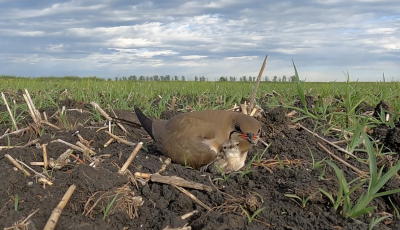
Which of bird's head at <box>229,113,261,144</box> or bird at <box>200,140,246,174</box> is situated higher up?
bird's head at <box>229,113,261,144</box>

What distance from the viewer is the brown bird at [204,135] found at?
3217mm

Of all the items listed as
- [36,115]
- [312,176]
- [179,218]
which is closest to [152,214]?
[179,218]

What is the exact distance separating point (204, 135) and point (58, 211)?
1.23 metres

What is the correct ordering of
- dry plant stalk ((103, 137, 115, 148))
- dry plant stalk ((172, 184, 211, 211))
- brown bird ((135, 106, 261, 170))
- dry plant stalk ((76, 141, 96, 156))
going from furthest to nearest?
dry plant stalk ((103, 137, 115, 148)), dry plant stalk ((76, 141, 96, 156)), brown bird ((135, 106, 261, 170)), dry plant stalk ((172, 184, 211, 211))

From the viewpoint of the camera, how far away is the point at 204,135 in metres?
3.32

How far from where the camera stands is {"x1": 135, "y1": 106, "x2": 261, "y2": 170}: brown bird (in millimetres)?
3217

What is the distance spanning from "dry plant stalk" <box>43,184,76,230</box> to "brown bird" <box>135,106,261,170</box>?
0.91m

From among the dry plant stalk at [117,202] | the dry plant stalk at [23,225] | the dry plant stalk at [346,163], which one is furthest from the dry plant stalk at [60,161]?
the dry plant stalk at [346,163]

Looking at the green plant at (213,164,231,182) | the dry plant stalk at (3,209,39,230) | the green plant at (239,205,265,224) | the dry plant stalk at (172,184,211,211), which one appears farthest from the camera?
the green plant at (213,164,231,182)

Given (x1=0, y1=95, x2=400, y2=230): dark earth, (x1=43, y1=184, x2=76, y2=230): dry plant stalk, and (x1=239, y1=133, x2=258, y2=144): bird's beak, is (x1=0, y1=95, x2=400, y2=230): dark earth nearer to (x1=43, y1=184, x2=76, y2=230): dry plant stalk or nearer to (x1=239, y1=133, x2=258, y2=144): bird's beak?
(x1=43, y1=184, x2=76, y2=230): dry plant stalk

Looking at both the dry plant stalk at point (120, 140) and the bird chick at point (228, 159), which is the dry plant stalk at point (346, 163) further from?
the dry plant stalk at point (120, 140)

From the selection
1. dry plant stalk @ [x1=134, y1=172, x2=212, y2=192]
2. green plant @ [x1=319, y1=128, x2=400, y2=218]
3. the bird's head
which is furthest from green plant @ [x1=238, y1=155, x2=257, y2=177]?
green plant @ [x1=319, y1=128, x2=400, y2=218]

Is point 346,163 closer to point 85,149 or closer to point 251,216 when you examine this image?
point 251,216

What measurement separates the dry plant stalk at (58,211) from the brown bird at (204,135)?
91 centimetres
